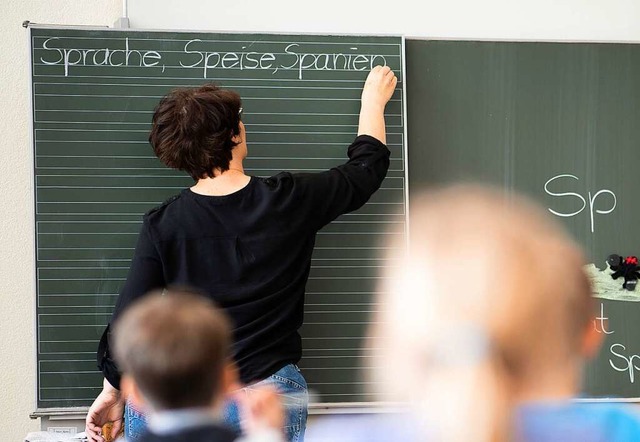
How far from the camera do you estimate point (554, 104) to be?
2801 mm

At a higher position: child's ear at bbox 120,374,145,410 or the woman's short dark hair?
the woman's short dark hair

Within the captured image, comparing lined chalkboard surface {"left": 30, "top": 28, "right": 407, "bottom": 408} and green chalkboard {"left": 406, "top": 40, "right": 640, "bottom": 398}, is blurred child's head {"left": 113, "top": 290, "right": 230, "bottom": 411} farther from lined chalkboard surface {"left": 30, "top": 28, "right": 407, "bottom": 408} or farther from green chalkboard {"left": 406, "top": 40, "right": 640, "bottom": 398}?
green chalkboard {"left": 406, "top": 40, "right": 640, "bottom": 398}

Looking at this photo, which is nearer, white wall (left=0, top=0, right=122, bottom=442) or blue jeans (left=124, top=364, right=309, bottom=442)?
blue jeans (left=124, top=364, right=309, bottom=442)

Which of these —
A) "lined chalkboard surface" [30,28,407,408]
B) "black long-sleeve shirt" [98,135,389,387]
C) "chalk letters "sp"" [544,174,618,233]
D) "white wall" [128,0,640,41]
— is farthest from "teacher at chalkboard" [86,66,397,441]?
"chalk letters "sp"" [544,174,618,233]

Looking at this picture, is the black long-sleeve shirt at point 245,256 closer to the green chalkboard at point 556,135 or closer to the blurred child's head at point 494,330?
the green chalkboard at point 556,135

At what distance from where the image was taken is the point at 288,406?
6.93 feet

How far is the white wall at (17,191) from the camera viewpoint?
3.00 meters

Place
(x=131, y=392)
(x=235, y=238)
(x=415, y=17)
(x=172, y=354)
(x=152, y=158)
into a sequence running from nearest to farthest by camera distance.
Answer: (x=172, y=354), (x=131, y=392), (x=235, y=238), (x=152, y=158), (x=415, y=17)

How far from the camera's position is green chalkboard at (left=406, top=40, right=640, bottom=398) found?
2.75m

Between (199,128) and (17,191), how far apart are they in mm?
1134

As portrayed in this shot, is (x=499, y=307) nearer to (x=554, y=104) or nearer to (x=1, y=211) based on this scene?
(x=554, y=104)

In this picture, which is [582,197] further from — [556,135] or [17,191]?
[17,191]

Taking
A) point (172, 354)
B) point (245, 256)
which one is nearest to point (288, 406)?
point (245, 256)

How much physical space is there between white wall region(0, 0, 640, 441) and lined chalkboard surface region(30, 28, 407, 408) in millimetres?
76
